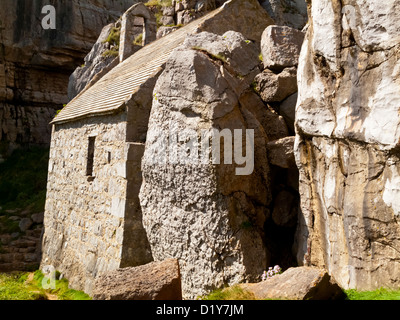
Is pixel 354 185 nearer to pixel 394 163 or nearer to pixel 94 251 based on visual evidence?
pixel 394 163

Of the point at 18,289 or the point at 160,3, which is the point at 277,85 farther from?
the point at 160,3

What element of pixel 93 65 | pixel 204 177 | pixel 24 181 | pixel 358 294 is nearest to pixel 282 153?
pixel 204 177

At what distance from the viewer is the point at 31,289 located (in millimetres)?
9906

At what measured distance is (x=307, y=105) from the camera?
5020 mm

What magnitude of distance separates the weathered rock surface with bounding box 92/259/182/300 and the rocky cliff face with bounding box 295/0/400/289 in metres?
2.05

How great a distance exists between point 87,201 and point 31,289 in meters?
2.98

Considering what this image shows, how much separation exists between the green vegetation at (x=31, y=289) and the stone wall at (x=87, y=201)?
25cm

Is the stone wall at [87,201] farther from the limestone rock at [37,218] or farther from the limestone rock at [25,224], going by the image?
the limestone rock at [37,218]

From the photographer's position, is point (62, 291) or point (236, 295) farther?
point (62, 291)

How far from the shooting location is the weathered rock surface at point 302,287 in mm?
3869

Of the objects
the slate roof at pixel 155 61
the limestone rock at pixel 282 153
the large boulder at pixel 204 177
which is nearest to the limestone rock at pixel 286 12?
the slate roof at pixel 155 61

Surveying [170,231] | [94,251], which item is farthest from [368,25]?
[94,251]

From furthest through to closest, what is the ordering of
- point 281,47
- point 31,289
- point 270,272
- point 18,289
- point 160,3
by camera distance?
point 160,3 < point 31,289 < point 18,289 < point 281,47 < point 270,272

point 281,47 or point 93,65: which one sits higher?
point 93,65
